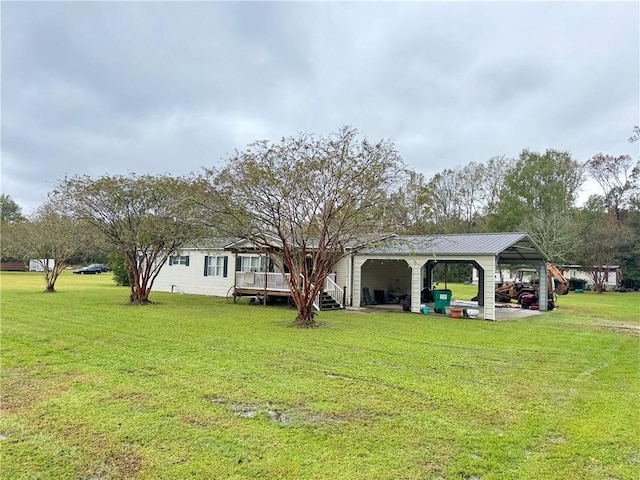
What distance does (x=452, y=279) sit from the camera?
43.2m

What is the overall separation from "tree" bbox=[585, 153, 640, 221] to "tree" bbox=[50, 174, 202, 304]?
38.1m

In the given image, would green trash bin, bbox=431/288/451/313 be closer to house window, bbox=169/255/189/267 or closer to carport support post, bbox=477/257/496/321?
carport support post, bbox=477/257/496/321

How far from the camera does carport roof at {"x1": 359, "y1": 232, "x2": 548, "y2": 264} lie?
1440 cm

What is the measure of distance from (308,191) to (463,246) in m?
7.16

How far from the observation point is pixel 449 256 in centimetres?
1483

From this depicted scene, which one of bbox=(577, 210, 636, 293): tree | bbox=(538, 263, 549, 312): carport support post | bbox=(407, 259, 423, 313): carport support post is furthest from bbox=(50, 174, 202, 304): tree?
bbox=(577, 210, 636, 293): tree

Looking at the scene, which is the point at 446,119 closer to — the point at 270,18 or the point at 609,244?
the point at 270,18

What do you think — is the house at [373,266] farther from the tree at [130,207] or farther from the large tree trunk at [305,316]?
the tree at [130,207]

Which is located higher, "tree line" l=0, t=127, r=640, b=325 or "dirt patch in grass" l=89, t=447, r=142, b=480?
"tree line" l=0, t=127, r=640, b=325

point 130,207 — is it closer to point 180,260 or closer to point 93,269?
point 180,260

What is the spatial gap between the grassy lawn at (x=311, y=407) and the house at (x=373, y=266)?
5.05 meters

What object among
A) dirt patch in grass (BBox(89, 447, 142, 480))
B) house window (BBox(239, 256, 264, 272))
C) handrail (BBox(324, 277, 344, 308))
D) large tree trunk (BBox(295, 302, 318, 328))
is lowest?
dirt patch in grass (BBox(89, 447, 142, 480))

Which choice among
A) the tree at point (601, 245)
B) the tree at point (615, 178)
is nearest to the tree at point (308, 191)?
the tree at point (601, 245)

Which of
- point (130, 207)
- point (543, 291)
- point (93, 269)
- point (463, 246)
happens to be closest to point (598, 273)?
point (543, 291)
